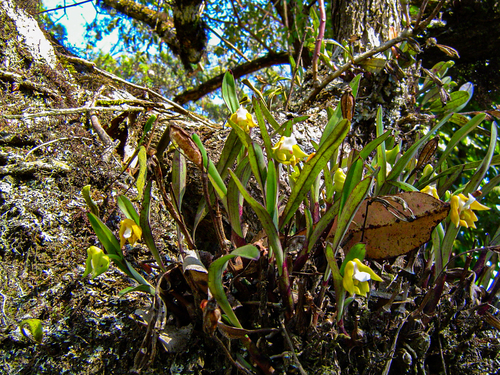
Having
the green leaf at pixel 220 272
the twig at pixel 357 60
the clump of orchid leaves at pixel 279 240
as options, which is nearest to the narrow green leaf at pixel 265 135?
the clump of orchid leaves at pixel 279 240

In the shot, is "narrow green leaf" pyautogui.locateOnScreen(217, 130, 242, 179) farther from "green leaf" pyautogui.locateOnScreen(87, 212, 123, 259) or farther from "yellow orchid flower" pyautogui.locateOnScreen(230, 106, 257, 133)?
"green leaf" pyautogui.locateOnScreen(87, 212, 123, 259)

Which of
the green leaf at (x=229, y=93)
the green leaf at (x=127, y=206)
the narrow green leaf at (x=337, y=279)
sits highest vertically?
the green leaf at (x=229, y=93)

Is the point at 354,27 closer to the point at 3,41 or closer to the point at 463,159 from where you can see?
the point at 463,159

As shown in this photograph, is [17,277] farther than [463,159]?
No

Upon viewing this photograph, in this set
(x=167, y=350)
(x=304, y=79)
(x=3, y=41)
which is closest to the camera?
Answer: (x=167, y=350)

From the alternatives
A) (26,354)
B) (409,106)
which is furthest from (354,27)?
(26,354)

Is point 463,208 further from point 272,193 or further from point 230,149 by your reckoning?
point 230,149

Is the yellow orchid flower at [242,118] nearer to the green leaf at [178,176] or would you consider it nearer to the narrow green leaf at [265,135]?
the narrow green leaf at [265,135]
